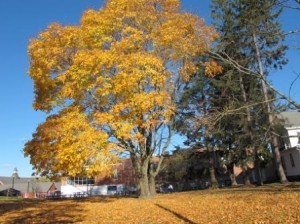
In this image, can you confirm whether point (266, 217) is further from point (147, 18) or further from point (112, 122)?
point (147, 18)

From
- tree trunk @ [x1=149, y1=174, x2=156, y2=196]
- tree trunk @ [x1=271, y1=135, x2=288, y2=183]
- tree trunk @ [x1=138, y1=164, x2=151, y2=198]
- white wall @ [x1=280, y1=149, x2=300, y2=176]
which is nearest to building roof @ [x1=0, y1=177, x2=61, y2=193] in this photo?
white wall @ [x1=280, y1=149, x2=300, y2=176]

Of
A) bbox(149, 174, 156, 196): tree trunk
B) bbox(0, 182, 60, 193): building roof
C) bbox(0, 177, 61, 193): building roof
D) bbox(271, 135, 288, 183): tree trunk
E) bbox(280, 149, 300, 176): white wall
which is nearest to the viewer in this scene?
bbox(149, 174, 156, 196): tree trunk

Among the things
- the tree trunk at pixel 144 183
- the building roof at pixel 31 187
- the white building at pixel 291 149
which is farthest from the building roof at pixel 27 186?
the tree trunk at pixel 144 183

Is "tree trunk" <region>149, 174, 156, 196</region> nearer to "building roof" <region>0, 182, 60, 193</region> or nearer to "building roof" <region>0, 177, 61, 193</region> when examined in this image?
"building roof" <region>0, 177, 61, 193</region>

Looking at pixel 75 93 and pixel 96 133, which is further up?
pixel 75 93

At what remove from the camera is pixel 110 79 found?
25047 millimetres

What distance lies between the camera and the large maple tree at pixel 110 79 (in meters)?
24.0

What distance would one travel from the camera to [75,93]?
83.9ft

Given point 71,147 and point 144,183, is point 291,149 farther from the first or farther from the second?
point 71,147

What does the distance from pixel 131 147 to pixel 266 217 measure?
16.9 m

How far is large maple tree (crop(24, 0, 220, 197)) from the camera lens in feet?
78.8

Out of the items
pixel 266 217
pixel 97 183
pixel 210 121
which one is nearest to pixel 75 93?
pixel 210 121

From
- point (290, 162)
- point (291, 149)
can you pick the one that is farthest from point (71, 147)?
point (290, 162)

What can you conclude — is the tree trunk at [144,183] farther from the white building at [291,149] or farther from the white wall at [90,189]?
the white wall at [90,189]
